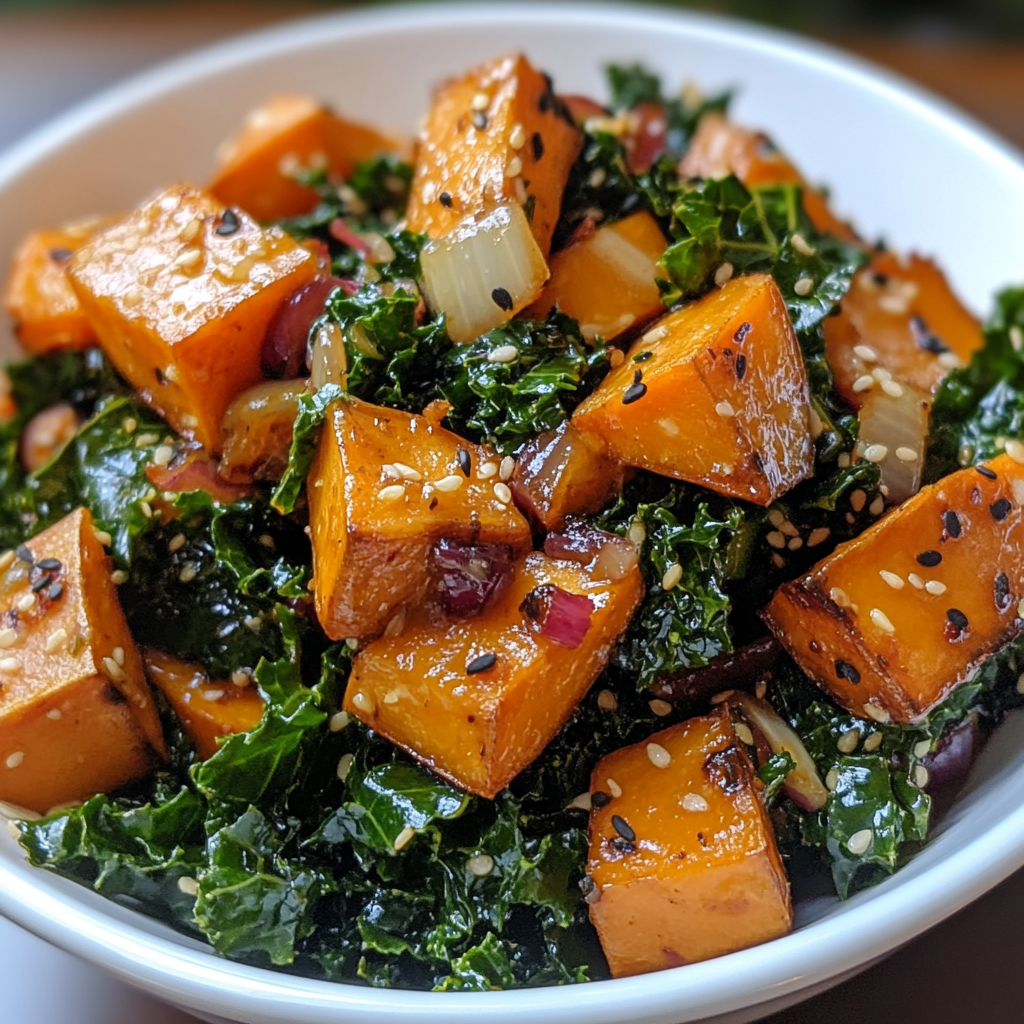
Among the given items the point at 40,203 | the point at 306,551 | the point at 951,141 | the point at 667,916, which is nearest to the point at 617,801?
the point at 667,916

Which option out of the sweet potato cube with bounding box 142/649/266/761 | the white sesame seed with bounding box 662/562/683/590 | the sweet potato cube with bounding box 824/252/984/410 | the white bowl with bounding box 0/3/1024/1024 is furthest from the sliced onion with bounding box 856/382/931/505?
the sweet potato cube with bounding box 142/649/266/761

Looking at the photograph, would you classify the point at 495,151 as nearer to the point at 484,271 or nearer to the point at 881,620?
the point at 484,271

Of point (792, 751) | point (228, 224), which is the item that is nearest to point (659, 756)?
point (792, 751)

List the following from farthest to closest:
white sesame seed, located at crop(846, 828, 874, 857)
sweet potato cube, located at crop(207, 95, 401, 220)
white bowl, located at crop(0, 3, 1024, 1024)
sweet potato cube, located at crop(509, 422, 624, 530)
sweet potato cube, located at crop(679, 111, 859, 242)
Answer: white bowl, located at crop(0, 3, 1024, 1024) < sweet potato cube, located at crop(207, 95, 401, 220) < sweet potato cube, located at crop(679, 111, 859, 242) < sweet potato cube, located at crop(509, 422, 624, 530) < white sesame seed, located at crop(846, 828, 874, 857)

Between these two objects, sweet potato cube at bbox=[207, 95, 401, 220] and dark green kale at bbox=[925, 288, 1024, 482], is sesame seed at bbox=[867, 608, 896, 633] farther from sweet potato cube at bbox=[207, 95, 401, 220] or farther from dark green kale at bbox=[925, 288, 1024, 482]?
sweet potato cube at bbox=[207, 95, 401, 220]

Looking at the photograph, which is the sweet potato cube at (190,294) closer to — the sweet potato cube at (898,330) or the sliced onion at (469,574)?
the sliced onion at (469,574)

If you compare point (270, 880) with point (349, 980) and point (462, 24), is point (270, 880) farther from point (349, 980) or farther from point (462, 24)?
point (462, 24)
